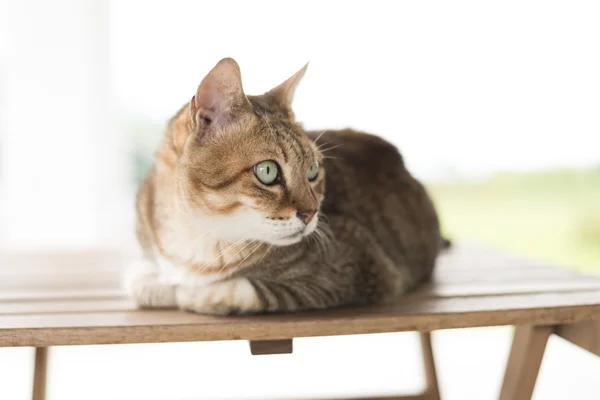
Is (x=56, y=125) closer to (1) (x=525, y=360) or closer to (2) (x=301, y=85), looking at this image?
(2) (x=301, y=85)

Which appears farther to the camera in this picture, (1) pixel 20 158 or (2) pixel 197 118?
(1) pixel 20 158

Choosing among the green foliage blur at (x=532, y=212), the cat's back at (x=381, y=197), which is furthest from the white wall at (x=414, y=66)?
the cat's back at (x=381, y=197)

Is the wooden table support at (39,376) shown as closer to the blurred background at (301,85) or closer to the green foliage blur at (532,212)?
the blurred background at (301,85)

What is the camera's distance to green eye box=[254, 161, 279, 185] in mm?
1363

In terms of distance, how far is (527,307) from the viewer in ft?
4.75

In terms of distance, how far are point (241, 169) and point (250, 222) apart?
0.11 meters

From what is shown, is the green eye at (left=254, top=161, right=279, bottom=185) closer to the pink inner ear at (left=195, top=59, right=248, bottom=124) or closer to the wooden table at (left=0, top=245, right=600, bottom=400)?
the pink inner ear at (left=195, top=59, right=248, bottom=124)

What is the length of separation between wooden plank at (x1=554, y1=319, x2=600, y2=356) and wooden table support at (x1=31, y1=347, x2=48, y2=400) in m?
1.29

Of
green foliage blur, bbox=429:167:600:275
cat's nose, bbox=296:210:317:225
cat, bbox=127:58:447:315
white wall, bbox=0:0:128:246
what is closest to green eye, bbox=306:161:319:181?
cat, bbox=127:58:447:315

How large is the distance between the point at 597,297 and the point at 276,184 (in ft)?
2.73

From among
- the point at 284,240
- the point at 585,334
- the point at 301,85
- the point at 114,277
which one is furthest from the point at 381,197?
the point at 301,85

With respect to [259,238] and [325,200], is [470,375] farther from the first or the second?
[259,238]

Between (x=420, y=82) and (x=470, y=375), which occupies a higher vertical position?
(x=420, y=82)

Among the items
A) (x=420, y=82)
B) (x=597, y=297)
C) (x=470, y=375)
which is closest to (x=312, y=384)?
(x=470, y=375)
